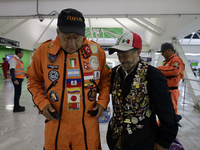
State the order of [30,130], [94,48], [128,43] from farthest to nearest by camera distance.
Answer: [30,130] < [94,48] < [128,43]

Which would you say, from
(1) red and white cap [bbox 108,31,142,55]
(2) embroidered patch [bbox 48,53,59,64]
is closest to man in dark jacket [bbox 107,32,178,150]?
(1) red and white cap [bbox 108,31,142,55]

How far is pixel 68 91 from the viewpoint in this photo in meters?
1.14

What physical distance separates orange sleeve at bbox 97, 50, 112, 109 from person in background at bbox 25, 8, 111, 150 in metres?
0.05

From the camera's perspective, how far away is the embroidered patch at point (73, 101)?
1.15m

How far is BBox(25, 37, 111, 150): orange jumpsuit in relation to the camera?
1.15 m

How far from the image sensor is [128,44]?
115 cm

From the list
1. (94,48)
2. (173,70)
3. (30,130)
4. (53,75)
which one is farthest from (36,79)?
(173,70)

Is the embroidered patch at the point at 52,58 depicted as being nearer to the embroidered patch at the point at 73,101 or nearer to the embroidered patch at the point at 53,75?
the embroidered patch at the point at 53,75

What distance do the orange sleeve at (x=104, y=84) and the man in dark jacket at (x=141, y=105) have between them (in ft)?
0.36

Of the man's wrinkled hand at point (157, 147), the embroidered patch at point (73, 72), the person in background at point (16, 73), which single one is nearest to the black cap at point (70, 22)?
the embroidered patch at point (73, 72)

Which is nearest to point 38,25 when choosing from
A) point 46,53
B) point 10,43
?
point 10,43

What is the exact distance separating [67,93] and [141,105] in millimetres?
612

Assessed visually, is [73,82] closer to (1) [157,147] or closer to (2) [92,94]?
(2) [92,94]

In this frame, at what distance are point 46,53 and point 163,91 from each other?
997 mm
